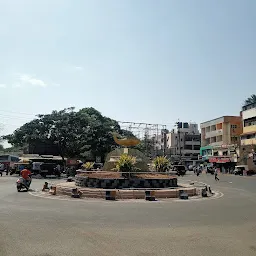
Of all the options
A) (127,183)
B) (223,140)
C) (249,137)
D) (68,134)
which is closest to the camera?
(127,183)

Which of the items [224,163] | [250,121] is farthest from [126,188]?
[224,163]

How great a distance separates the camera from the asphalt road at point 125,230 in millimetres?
6964

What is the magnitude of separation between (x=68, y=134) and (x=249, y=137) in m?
29.8

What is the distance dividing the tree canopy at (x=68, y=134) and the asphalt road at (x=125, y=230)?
118 ft

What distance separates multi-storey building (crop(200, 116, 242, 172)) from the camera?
204 feet

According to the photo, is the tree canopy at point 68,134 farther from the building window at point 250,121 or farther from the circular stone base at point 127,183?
the circular stone base at point 127,183

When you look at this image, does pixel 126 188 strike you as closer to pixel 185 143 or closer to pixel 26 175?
pixel 26 175

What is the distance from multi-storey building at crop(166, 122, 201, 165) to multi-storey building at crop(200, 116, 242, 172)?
67.4 ft

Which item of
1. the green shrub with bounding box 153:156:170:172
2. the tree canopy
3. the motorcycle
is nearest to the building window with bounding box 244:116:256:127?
the tree canopy

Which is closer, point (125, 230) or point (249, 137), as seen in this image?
point (125, 230)

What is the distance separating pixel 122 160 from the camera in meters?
20.1

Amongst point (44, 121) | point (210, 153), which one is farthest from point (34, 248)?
point (210, 153)

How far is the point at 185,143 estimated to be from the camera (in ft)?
322

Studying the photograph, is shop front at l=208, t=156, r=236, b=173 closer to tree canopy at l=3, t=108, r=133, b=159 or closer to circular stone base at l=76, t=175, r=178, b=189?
tree canopy at l=3, t=108, r=133, b=159
